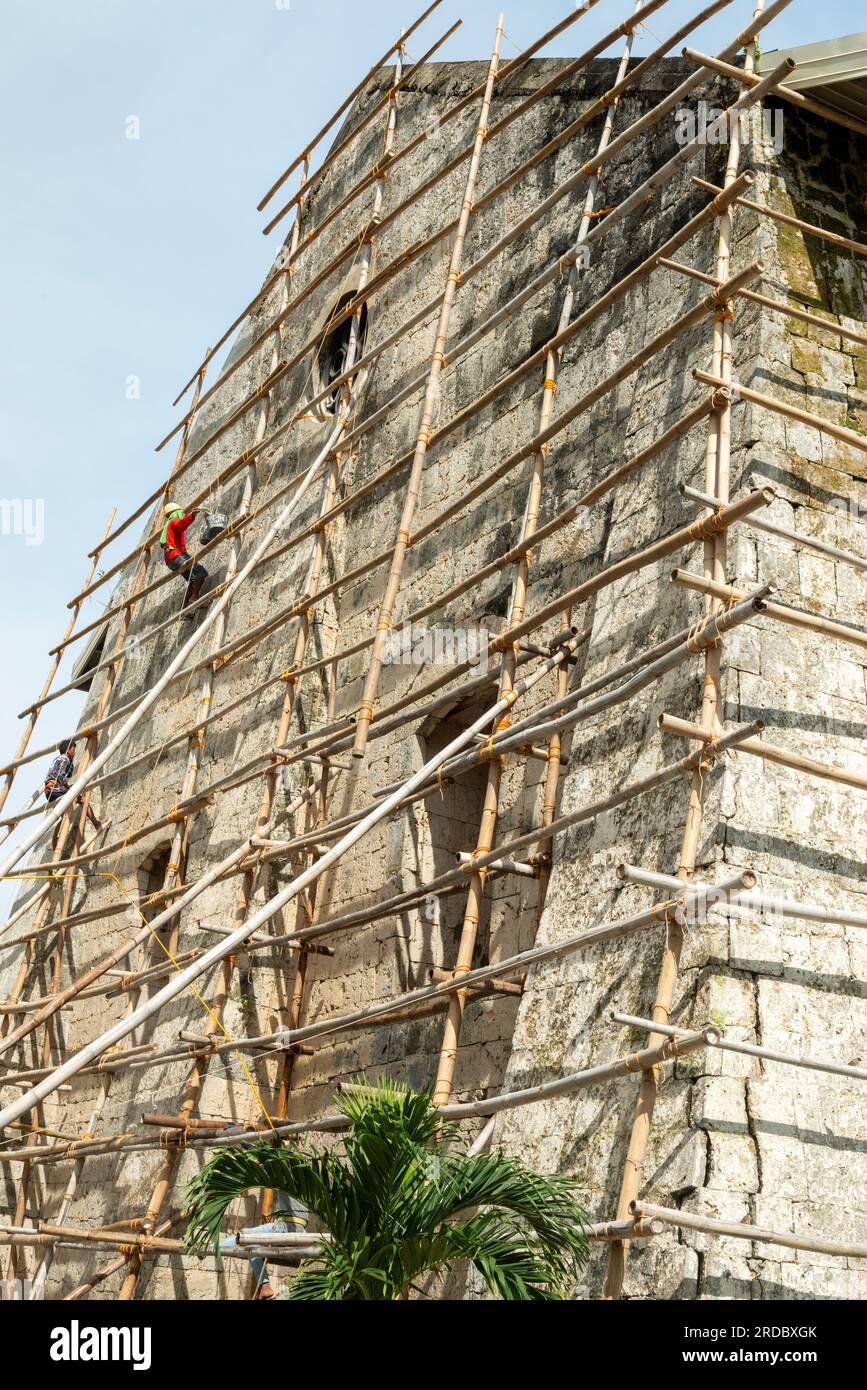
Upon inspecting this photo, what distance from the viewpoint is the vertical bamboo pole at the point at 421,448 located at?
7324mm

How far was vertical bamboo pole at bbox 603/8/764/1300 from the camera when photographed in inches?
182

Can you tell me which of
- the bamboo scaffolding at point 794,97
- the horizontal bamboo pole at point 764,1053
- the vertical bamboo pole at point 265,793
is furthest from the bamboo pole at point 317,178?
the horizontal bamboo pole at point 764,1053

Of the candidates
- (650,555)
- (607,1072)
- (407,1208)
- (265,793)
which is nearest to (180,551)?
(265,793)

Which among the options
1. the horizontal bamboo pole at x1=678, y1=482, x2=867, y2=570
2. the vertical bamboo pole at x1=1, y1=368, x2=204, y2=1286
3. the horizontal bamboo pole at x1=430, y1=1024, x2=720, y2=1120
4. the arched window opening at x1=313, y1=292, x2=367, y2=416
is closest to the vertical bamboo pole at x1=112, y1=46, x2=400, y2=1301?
the arched window opening at x1=313, y1=292, x2=367, y2=416

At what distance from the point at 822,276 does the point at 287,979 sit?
4607mm

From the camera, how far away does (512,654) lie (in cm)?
694

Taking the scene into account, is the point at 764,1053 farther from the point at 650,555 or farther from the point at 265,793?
the point at 265,793

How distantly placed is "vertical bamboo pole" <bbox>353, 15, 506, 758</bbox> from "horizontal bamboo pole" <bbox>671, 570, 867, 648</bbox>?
2.37 meters

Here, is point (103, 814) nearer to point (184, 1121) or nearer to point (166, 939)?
point (166, 939)

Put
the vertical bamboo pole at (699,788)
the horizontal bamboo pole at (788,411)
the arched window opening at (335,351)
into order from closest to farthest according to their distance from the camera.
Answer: the vertical bamboo pole at (699,788) → the horizontal bamboo pole at (788,411) → the arched window opening at (335,351)

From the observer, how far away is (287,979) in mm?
8375

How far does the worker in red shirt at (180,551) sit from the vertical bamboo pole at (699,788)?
575 cm

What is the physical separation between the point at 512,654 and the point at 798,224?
7.38 ft

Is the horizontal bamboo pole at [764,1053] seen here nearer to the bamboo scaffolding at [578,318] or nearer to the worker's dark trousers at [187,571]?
the bamboo scaffolding at [578,318]
